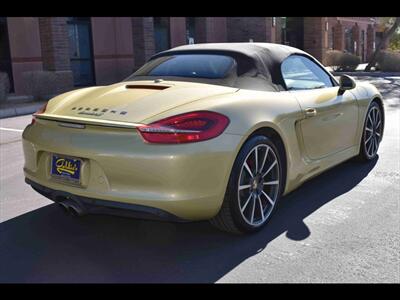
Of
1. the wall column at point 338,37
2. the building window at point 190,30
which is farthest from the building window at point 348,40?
the building window at point 190,30

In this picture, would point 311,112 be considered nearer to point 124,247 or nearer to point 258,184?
point 258,184

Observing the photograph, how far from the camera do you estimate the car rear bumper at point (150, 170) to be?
3.00m

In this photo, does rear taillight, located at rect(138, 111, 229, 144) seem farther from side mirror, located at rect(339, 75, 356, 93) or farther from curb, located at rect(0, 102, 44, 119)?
curb, located at rect(0, 102, 44, 119)

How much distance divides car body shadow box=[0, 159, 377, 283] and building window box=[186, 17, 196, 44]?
18475 mm

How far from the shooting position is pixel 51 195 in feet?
11.1

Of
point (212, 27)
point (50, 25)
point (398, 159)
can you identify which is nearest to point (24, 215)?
point (398, 159)

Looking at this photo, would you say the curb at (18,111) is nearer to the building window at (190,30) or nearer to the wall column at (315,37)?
the building window at (190,30)

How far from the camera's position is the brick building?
47.6ft

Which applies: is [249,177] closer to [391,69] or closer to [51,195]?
[51,195]

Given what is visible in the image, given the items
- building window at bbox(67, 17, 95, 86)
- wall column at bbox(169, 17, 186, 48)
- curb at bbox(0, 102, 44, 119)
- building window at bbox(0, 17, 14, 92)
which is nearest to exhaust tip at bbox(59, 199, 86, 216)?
curb at bbox(0, 102, 44, 119)

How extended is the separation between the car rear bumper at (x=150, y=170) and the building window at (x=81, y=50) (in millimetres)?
13900

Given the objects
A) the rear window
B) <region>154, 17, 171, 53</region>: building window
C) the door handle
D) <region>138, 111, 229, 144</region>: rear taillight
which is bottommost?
the door handle

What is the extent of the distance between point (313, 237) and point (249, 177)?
65 centimetres
